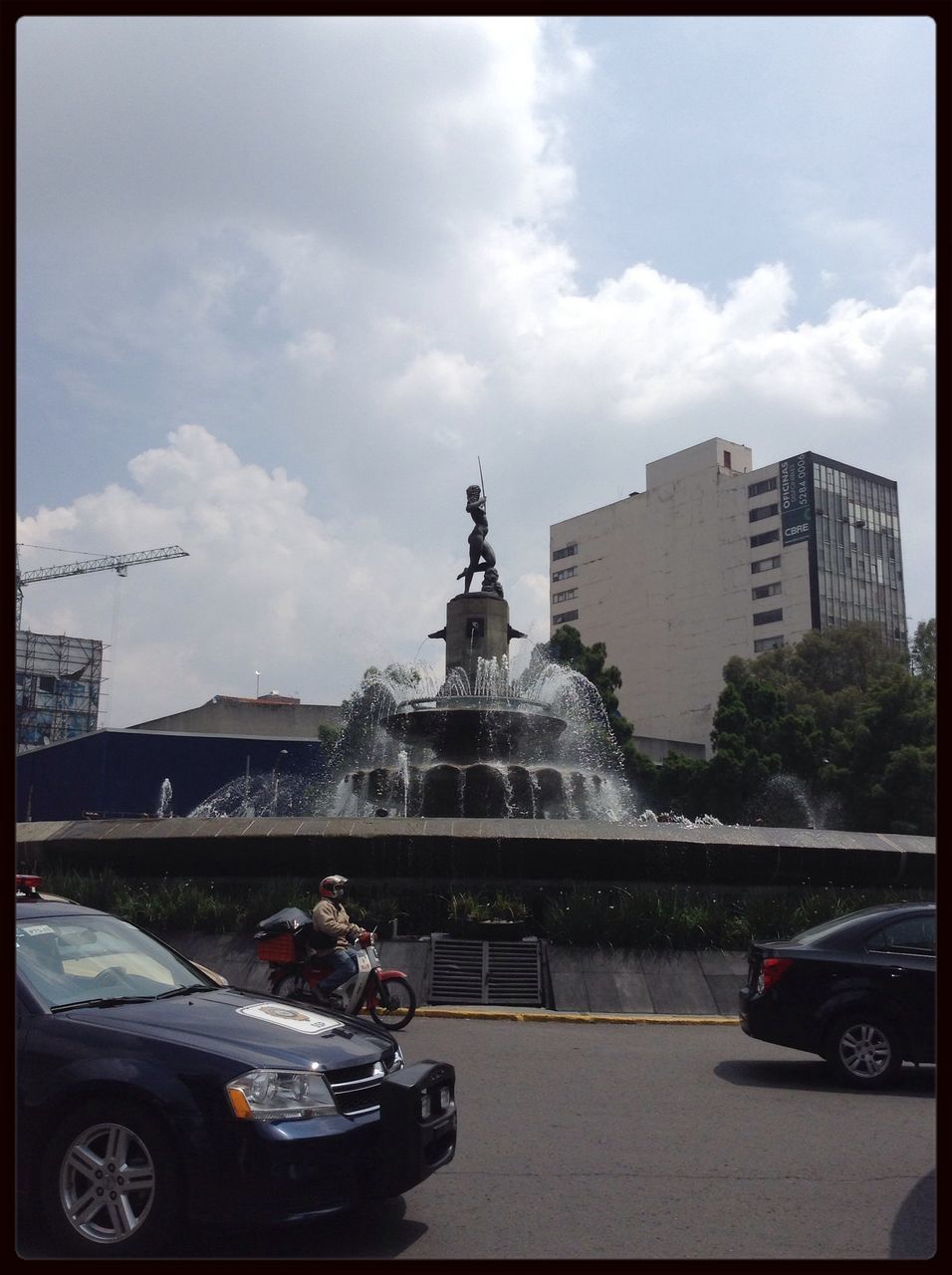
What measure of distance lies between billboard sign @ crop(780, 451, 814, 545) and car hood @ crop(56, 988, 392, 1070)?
7731 centimetres

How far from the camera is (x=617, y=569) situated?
3617 inches

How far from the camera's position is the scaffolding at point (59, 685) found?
84.6 m

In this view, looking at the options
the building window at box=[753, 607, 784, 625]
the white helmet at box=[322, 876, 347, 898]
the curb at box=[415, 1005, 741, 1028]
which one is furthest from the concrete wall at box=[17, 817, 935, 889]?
the building window at box=[753, 607, 784, 625]

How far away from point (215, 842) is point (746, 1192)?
9133 millimetres

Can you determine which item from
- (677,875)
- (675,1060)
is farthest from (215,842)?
(675,1060)

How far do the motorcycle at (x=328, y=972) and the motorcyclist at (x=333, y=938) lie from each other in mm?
48

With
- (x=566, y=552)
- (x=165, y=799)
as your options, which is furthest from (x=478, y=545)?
(x=566, y=552)

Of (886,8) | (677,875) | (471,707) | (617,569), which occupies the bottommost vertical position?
(677,875)

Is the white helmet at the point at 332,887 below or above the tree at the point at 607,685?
below

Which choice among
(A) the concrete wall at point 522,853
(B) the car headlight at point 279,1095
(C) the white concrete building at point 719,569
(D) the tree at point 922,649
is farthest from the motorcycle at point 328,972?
(C) the white concrete building at point 719,569

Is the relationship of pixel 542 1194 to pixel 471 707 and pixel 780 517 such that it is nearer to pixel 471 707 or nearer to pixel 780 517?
pixel 471 707

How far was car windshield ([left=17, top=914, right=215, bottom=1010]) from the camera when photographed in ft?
17.1

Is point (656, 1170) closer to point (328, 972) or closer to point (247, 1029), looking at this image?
point (247, 1029)

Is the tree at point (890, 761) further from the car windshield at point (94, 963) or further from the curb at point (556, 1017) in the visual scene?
the car windshield at point (94, 963)
